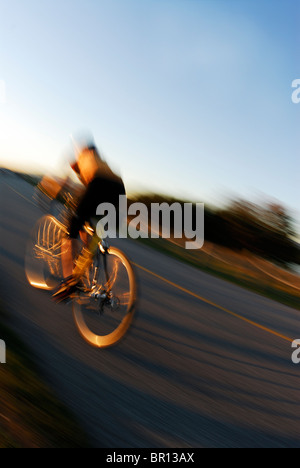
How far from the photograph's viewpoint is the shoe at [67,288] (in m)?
5.29

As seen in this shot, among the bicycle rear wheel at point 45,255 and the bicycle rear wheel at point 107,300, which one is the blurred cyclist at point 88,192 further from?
the bicycle rear wheel at point 45,255

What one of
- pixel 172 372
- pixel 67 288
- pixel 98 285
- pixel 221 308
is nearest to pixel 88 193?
pixel 98 285

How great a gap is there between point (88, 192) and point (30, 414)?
7.77 feet

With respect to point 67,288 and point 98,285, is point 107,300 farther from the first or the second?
point 67,288

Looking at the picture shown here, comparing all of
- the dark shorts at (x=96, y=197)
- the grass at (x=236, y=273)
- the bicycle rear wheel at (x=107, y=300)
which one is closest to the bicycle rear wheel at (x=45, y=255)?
the dark shorts at (x=96, y=197)

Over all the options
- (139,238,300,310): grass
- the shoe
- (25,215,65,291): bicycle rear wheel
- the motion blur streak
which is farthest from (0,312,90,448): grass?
(139,238,300,310): grass

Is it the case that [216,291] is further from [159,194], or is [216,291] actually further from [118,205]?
[159,194]

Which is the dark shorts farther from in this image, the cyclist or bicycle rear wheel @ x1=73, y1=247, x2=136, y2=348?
bicycle rear wheel @ x1=73, y1=247, x2=136, y2=348

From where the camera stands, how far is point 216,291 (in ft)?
31.4

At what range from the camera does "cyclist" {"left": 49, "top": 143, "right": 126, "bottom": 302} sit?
4898 millimetres

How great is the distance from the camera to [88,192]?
499 cm

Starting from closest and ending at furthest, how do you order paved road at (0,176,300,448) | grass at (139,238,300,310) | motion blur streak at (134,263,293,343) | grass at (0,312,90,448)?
grass at (0,312,90,448) → paved road at (0,176,300,448) → motion blur streak at (134,263,293,343) → grass at (139,238,300,310)

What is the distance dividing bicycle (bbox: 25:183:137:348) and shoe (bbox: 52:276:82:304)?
59 mm

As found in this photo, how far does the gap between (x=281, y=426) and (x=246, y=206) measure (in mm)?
14710
